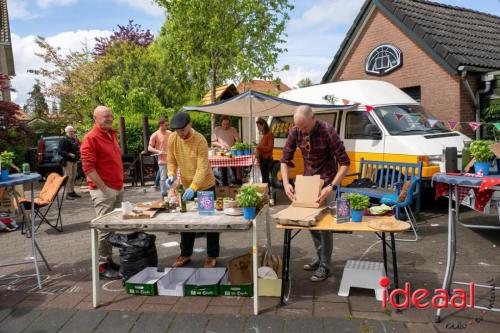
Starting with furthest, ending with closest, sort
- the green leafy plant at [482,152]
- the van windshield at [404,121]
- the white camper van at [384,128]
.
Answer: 1. the van windshield at [404,121]
2. the white camper van at [384,128]
3. the green leafy plant at [482,152]

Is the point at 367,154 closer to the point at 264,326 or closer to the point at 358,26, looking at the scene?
the point at 264,326

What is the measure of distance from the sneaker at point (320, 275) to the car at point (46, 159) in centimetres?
1142

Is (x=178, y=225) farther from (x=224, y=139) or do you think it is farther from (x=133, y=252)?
(x=224, y=139)

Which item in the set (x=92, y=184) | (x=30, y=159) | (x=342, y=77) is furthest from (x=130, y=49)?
(x=92, y=184)

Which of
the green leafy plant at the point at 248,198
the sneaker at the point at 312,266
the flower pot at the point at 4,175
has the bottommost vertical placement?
the sneaker at the point at 312,266

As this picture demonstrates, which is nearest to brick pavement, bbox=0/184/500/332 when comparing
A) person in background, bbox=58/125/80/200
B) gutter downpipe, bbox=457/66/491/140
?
person in background, bbox=58/125/80/200

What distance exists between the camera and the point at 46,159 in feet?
46.5

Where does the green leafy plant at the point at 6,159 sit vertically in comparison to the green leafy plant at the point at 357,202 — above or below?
above

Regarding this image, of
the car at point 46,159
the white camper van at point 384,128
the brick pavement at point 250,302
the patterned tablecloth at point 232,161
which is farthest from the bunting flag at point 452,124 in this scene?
the car at point 46,159

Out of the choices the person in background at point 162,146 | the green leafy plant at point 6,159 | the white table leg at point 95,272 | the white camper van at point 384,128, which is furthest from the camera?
the person in background at point 162,146

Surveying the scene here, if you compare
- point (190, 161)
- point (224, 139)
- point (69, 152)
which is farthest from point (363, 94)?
point (69, 152)

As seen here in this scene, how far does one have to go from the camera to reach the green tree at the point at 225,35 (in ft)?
49.5

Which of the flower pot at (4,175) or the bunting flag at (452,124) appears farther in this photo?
the bunting flag at (452,124)

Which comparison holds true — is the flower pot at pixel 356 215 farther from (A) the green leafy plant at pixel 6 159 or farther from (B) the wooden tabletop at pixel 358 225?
(A) the green leafy plant at pixel 6 159
